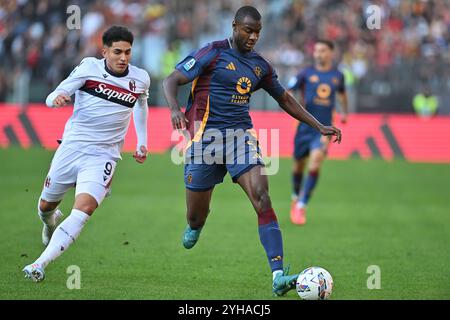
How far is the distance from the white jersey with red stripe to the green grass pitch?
4.59 feet

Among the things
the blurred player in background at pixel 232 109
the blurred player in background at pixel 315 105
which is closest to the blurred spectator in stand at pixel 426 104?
the blurred player in background at pixel 315 105

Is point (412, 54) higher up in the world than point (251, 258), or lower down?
higher up

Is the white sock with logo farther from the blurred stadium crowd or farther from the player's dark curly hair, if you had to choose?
the blurred stadium crowd

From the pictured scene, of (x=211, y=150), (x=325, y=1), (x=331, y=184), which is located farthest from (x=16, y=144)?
(x=211, y=150)

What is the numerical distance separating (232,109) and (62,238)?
2153 mm

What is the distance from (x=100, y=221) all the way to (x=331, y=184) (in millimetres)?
7761

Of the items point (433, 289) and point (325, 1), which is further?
point (325, 1)

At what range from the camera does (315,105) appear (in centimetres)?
1527

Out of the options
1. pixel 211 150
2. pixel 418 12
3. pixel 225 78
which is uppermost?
pixel 418 12

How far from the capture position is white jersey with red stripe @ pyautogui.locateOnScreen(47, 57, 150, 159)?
29.5 ft

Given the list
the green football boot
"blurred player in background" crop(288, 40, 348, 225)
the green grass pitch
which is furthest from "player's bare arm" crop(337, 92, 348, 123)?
the green football boot

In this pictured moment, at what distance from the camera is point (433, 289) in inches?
355
